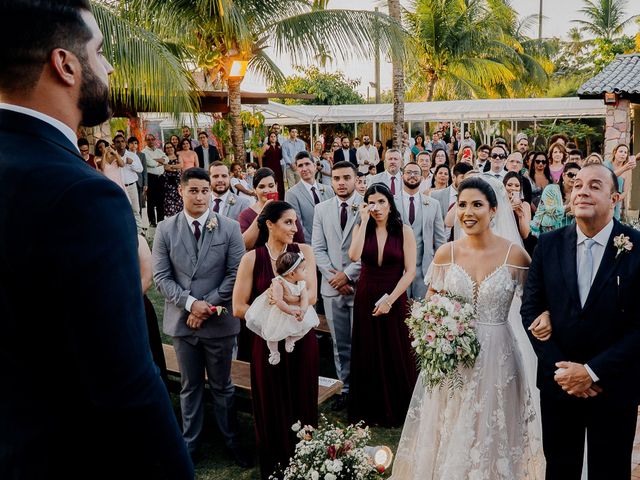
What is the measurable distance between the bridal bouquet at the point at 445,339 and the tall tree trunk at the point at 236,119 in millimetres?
A: 9498

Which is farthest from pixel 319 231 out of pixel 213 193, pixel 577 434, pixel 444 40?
pixel 444 40

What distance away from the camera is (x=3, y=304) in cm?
112

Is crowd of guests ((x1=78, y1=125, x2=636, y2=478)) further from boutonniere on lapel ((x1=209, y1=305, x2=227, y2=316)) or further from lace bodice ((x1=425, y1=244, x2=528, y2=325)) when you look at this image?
lace bodice ((x1=425, y1=244, x2=528, y2=325))

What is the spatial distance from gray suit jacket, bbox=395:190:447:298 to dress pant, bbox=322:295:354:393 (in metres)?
0.81

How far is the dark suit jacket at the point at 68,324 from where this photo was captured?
3.56 feet

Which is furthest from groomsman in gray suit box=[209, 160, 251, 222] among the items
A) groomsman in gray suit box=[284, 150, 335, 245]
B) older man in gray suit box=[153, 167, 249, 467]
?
older man in gray suit box=[153, 167, 249, 467]

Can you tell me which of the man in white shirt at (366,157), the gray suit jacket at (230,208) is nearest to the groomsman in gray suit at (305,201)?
the gray suit jacket at (230,208)

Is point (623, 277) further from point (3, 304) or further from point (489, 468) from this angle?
point (3, 304)

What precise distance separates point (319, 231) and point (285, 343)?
222cm

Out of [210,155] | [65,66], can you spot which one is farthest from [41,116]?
[210,155]

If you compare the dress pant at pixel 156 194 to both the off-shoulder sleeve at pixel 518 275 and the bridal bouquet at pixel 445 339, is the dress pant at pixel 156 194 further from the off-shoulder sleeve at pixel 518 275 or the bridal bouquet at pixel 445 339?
the off-shoulder sleeve at pixel 518 275

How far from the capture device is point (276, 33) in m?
13.1

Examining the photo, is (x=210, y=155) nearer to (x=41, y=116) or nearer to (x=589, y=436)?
(x=589, y=436)

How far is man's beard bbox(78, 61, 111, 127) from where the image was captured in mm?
1238
